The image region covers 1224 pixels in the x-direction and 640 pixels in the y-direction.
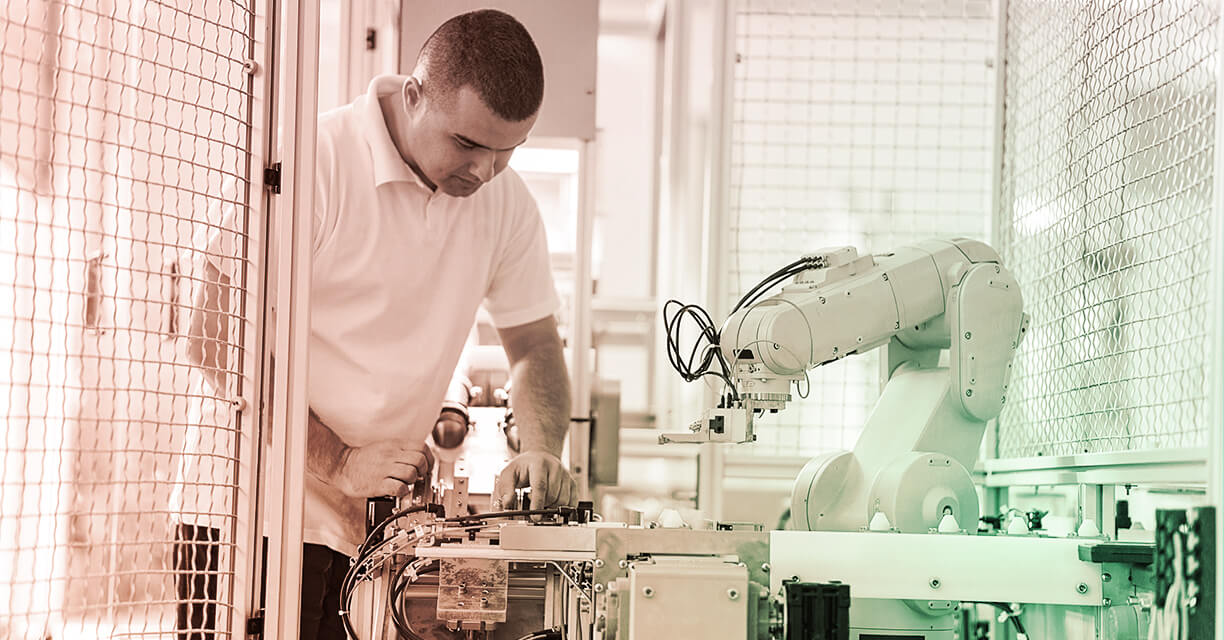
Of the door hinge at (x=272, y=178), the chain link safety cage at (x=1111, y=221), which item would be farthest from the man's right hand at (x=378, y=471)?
the chain link safety cage at (x=1111, y=221)

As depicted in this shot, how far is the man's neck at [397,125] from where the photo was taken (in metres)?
2.54

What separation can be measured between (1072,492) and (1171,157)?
0.72m

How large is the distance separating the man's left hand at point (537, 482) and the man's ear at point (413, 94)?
0.81 metres

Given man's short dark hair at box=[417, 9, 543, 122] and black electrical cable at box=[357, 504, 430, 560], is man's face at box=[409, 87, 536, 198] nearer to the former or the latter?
man's short dark hair at box=[417, 9, 543, 122]

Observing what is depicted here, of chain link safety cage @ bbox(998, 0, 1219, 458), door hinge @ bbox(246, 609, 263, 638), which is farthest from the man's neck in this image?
chain link safety cage @ bbox(998, 0, 1219, 458)

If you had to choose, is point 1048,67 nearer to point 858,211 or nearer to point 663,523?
point 858,211

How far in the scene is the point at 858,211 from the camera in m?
3.45

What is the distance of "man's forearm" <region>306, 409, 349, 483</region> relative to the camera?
240cm

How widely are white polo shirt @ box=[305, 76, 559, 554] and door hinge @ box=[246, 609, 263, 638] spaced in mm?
509

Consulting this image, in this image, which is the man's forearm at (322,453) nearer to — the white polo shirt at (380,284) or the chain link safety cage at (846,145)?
the white polo shirt at (380,284)

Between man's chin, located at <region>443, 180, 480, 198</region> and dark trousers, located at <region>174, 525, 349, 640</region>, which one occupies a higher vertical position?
man's chin, located at <region>443, 180, 480, 198</region>

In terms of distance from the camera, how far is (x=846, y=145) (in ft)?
10.0

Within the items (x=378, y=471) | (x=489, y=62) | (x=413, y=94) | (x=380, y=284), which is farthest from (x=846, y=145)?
(x=378, y=471)

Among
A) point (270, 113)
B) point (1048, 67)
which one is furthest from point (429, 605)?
point (1048, 67)
